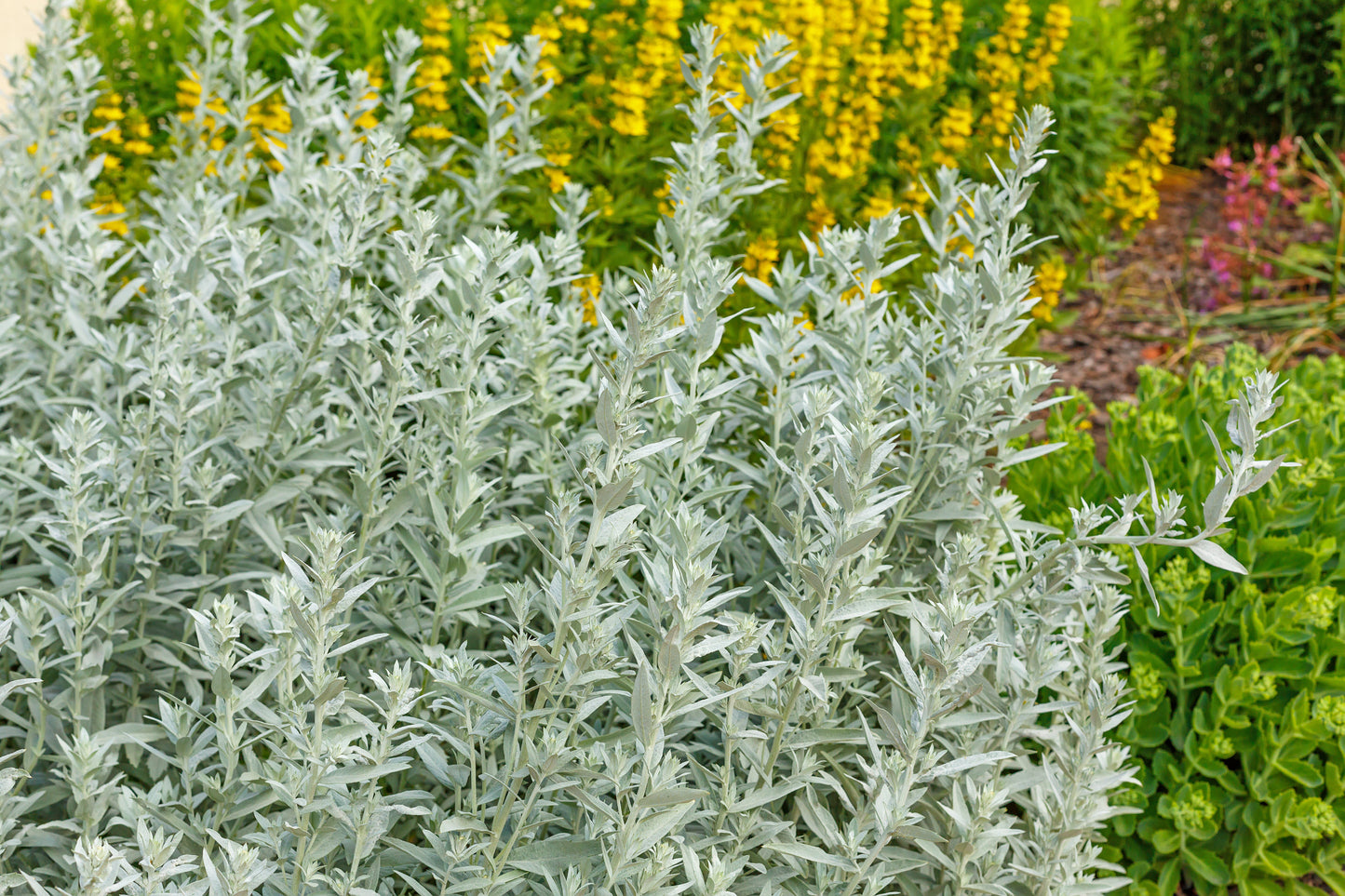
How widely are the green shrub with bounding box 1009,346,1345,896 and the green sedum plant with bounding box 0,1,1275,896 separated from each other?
26 cm

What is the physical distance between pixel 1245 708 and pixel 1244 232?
4.60 meters

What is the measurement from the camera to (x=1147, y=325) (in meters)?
5.96

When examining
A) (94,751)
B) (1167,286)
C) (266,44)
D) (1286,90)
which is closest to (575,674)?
(94,751)

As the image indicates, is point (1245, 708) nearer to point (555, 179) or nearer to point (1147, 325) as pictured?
point (555, 179)

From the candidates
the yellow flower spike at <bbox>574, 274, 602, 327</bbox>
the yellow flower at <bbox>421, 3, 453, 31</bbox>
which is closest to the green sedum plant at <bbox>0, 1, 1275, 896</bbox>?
the yellow flower spike at <bbox>574, 274, 602, 327</bbox>

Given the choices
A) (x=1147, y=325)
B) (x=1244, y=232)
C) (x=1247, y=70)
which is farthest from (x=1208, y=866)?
(x=1247, y=70)

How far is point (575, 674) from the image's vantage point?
1.46 metres

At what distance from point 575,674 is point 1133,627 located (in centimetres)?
172

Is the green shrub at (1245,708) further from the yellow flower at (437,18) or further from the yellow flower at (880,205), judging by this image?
the yellow flower at (437,18)

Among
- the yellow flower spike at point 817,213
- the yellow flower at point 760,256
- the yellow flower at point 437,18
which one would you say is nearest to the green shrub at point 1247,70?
the yellow flower spike at point 817,213

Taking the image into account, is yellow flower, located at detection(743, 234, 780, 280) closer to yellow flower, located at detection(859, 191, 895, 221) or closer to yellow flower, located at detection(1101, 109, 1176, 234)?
yellow flower, located at detection(859, 191, 895, 221)

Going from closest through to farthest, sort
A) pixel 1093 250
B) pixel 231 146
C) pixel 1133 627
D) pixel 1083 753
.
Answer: pixel 1083 753
pixel 1133 627
pixel 231 146
pixel 1093 250

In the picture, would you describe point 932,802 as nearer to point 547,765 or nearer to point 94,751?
point 547,765

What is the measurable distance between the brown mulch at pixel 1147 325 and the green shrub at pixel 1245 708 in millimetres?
1778
